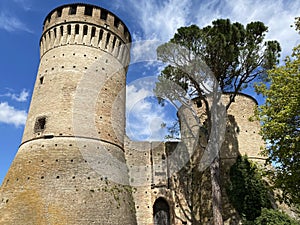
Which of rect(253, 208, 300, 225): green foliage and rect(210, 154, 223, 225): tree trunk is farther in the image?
rect(253, 208, 300, 225): green foliage

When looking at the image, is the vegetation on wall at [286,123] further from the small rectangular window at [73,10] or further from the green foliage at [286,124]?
the small rectangular window at [73,10]

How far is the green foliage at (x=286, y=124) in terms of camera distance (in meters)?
7.59

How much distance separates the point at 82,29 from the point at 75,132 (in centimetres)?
512

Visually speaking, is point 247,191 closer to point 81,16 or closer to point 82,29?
point 82,29

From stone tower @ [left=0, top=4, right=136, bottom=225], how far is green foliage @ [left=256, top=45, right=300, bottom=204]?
A: 5.84 m

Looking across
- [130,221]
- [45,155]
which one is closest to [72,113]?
[45,155]

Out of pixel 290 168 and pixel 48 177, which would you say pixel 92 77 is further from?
pixel 290 168

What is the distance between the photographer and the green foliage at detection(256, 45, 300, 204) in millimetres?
7590

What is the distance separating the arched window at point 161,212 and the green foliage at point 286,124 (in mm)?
6982

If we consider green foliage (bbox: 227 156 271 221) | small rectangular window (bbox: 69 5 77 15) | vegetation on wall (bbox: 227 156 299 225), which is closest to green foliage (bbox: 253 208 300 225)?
vegetation on wall (bbox: 227 156 299 225)

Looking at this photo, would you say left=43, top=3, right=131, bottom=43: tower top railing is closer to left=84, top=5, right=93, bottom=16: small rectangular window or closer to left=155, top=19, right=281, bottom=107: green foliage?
left=84, top=5, right=93, bottom=16: small rectangular window

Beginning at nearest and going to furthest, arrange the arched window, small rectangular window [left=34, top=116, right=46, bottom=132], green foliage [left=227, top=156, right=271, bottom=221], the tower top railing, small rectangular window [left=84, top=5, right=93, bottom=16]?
small rectangular window [left=34, top=116, right=46, bottom=132]
green foliage [left=227, top=156, right=271, bottom=221]
the tower top railing
small rectangular window [left=84, top=5, right=93, bottom=16]
the arched window

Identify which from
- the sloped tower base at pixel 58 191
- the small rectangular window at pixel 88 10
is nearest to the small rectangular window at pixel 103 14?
the small rectangular window at pixel 88 10

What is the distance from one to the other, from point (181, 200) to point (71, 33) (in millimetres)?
10292
